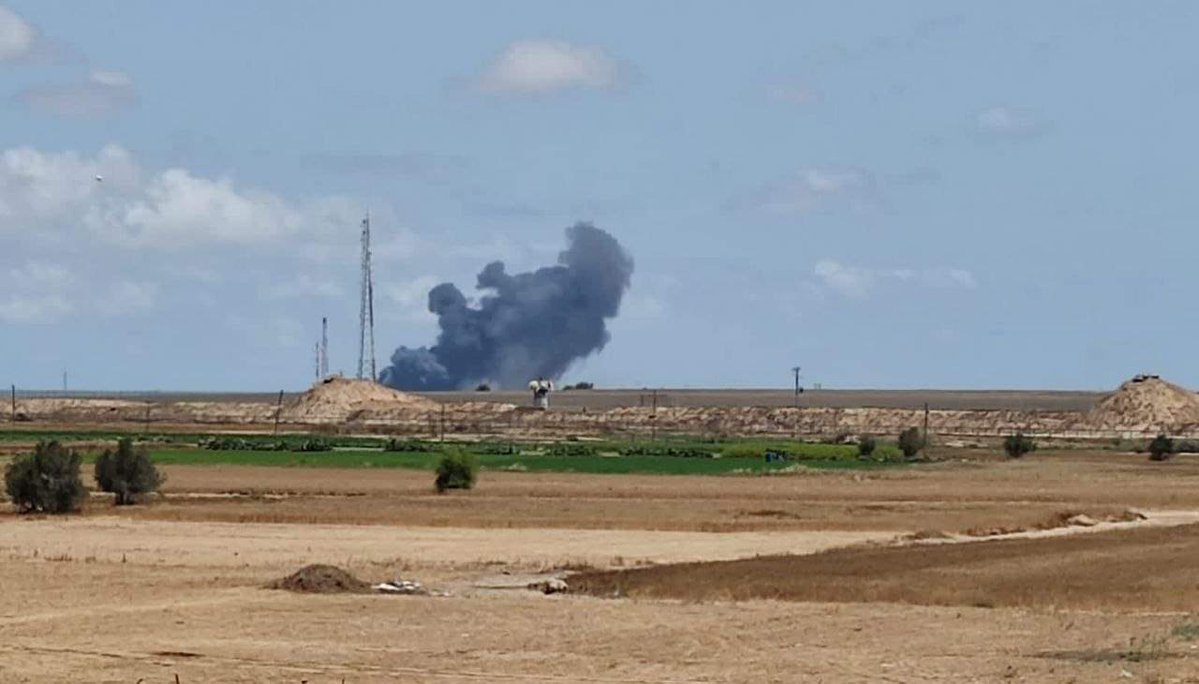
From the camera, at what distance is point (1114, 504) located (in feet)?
244

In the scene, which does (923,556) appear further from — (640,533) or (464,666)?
(464,666)

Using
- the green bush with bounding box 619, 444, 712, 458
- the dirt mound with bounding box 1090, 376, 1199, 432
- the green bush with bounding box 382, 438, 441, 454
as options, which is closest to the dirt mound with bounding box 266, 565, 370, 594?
the green bush with bounding box 382, 438, 441, 454

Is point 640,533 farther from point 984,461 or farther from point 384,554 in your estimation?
point 984,461

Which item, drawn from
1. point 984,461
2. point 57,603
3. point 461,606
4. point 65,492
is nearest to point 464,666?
point 461,606

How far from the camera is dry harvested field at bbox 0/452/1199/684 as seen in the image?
28297 millimetres

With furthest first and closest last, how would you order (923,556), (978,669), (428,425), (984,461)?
(428,425)
(984,461)
(923,556)
(978,669)

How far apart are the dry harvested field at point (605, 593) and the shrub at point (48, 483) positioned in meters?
0.94

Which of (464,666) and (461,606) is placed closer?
(464,666)

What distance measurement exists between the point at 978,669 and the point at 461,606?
11.2 metres

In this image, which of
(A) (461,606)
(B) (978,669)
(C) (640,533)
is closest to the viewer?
(B) (978,669)

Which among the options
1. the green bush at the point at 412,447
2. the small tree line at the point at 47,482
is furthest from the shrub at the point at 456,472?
the green bush at the point at 412,447

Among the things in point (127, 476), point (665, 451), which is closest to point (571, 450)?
point (665, 451)

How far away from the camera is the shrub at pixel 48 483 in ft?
210

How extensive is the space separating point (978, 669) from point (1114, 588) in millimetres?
13499
